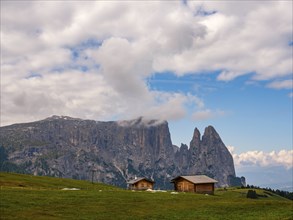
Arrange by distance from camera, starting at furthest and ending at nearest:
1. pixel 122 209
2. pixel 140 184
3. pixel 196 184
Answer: pixel 140 184 < pixel 196 184 < pixel 122 209

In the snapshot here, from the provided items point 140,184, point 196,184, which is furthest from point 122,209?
point 140,184

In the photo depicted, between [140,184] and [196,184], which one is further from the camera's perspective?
[140,184]

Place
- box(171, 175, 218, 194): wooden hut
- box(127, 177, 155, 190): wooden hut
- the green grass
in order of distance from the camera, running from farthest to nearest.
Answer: box(127, 177, 155, 190): wooden hut, box(171, 175, 218, 194): wooden hut, the green grass

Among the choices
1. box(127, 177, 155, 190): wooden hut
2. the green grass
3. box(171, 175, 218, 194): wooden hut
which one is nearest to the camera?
the green grass

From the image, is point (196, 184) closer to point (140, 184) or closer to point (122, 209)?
point (140, 184)

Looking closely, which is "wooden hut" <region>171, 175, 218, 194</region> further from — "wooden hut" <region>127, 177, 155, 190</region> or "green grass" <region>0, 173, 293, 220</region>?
"green grass" <region>0, 173, 293, 220</region>

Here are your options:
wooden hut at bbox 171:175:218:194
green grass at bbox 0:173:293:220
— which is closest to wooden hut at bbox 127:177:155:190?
wooden hut at bbox 171:175:218:194

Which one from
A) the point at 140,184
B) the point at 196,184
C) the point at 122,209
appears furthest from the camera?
the point at 140,184

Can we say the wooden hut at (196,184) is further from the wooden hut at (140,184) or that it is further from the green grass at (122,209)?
the green grass at (122,209)

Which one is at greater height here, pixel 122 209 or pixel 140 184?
pixel 140 184

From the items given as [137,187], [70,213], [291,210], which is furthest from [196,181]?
[70,213]

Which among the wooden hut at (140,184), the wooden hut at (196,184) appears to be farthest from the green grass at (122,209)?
the wooden hut at (140,184)

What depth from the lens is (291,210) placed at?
68000 mm

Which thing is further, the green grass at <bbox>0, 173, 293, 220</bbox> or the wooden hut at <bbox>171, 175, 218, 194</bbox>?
the wooden hut at <bbox>171, 175, 218, 194</bbox>
